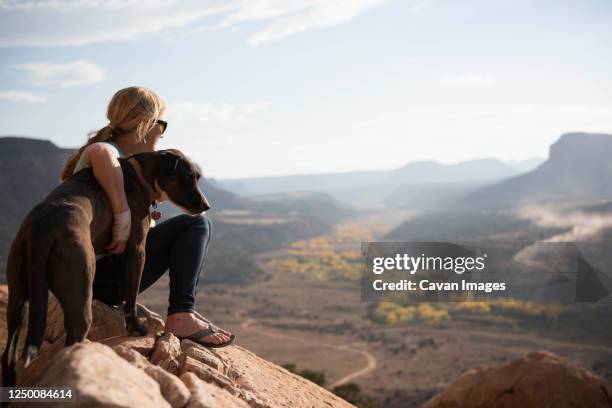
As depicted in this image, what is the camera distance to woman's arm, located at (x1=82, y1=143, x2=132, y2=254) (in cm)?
386

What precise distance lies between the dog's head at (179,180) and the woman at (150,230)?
0.17m

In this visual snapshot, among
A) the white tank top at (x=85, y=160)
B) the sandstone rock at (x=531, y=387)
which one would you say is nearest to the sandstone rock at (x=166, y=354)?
the white tank top at (x=85, y=160)

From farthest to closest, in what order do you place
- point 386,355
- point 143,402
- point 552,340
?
point 552,340 < point 386,355 < point 143,402

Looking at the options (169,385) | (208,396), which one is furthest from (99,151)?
(208,396)

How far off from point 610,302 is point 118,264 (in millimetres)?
45712

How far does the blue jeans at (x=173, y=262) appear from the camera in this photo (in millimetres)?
4344

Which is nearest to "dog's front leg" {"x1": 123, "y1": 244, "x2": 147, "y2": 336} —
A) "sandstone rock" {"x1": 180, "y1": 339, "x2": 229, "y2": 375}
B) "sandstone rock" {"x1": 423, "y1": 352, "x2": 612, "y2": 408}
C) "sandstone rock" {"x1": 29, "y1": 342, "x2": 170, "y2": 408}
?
"sandstone rock" {"x1": 180, "y1": 339, "x2": 229, "y2": 375}

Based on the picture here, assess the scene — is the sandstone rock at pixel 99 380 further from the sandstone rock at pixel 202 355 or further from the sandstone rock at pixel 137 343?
the sandstone rock at pixel 202 355

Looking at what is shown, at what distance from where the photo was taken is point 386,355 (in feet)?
116

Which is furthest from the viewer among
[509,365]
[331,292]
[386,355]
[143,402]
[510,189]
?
[510,189]

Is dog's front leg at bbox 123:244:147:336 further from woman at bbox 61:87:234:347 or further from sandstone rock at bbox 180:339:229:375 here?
sandstone rock at bbox 180:339:229:375

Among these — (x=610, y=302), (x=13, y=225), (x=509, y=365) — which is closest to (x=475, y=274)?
(x=610, y=302)

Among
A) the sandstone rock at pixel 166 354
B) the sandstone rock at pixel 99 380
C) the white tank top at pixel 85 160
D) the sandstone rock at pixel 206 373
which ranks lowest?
the sandstone rock at pixel 206 373

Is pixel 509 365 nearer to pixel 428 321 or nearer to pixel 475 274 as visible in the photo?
pixel 428 321
